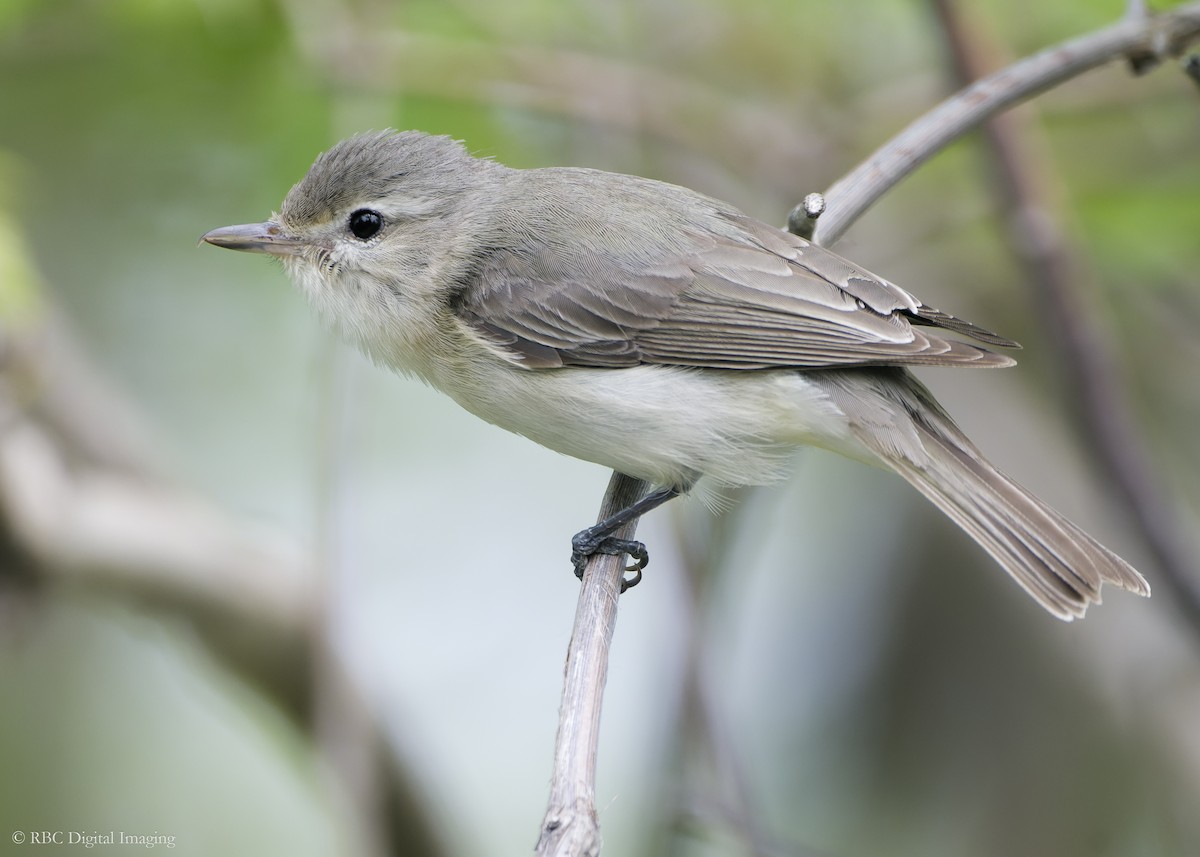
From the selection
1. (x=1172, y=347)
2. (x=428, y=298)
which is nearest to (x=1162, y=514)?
(x=1172, y=347)

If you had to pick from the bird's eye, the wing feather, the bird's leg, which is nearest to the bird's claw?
the bird's leg

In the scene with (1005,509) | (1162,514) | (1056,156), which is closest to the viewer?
(1005,509)

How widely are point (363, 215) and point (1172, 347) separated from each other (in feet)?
12.1

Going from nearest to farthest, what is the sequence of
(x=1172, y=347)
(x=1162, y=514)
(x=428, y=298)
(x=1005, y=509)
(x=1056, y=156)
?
(x=1005, y=509) → (x=428, y=298) → (x=1162, y=514) → (x=1056, y=156) → (x=1172, y=347)

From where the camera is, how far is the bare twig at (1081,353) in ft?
13.8

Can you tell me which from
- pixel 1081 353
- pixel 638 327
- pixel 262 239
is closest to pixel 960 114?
pixel 638 327

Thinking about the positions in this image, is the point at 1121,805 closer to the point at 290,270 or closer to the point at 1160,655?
the point at 1160,655

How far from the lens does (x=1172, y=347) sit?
5488mm

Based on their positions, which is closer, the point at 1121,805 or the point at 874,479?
the point at 1121,805

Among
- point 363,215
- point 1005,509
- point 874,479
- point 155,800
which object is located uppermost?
point 874,479

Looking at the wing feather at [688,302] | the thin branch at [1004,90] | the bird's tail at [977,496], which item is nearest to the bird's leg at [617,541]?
the wing feather at [688,302]

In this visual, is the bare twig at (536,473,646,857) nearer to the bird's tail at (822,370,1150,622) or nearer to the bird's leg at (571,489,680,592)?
the bird's leg at (571,489,680,592)

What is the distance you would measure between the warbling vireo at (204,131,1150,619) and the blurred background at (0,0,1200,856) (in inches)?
24.2

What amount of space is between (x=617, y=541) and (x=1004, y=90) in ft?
4.66
